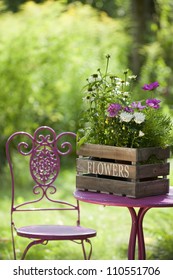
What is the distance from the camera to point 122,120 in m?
4.45

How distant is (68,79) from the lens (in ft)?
33.2

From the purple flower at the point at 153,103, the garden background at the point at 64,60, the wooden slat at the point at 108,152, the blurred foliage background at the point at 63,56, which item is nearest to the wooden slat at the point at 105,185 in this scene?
the wooden slat at the point at 108,152

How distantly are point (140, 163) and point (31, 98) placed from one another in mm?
5281

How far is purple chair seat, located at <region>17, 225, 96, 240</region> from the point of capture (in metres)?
4.60

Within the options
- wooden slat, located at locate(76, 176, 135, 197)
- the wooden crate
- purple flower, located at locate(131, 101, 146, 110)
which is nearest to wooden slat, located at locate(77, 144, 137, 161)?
the wooden crate

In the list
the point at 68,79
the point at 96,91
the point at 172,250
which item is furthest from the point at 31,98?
the point at 96,91

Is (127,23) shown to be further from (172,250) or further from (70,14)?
(172,250)

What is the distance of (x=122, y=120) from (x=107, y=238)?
8.99ft

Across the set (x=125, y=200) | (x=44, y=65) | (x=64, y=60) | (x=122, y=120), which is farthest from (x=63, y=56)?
(x=125, y=200)

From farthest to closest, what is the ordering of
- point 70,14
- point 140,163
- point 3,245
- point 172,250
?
point 70,14 < point 3,245 < point 172,250 < point 140,163

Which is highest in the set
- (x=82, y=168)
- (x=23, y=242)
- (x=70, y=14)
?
(x=70, y=14)

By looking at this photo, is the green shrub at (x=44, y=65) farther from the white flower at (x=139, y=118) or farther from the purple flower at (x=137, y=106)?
the white flower at (x=139, y=118)

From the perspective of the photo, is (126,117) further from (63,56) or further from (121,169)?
(63,56)

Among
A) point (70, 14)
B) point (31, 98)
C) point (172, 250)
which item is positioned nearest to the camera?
point (172, 250)
